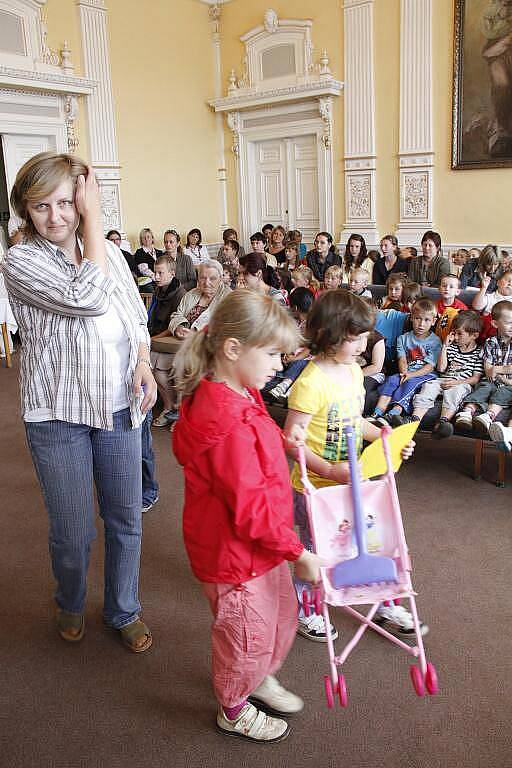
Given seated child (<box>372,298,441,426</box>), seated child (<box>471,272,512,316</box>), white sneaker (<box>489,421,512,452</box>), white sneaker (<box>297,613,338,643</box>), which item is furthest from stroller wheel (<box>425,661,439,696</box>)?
seated child (<box>471,272,512,316</box>)

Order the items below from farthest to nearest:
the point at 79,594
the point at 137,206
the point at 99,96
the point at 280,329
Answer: the point at 137,206 < the point at 99,96 < the point at 79,594 < the point at 280,329

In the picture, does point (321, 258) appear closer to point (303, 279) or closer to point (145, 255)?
point (303, 279)

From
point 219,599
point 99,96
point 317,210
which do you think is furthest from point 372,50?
point 219,599

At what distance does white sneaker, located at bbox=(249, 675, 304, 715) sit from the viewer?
2.20m

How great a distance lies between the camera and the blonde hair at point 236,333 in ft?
5.90

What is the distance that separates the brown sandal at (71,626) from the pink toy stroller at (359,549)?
1081 mm

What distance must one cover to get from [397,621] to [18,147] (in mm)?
9040

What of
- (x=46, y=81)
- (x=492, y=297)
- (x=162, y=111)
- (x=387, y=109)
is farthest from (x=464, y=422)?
(x=162, y=111)

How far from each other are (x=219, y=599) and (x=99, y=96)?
9.84 m

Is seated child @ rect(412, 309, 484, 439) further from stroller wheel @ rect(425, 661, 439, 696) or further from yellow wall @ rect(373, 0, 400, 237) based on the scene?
yellow wall @ rect(373, 0, 400, 237)

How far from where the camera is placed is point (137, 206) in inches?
437

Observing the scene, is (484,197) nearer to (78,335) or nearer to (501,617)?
(501,617)

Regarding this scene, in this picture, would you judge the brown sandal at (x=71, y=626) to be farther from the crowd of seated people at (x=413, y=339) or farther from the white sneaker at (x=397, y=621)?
the crowd of seated people at (x=413, y=339)

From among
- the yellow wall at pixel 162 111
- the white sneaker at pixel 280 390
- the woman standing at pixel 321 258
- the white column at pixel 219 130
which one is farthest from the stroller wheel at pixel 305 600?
the white column at pixel 219 130
